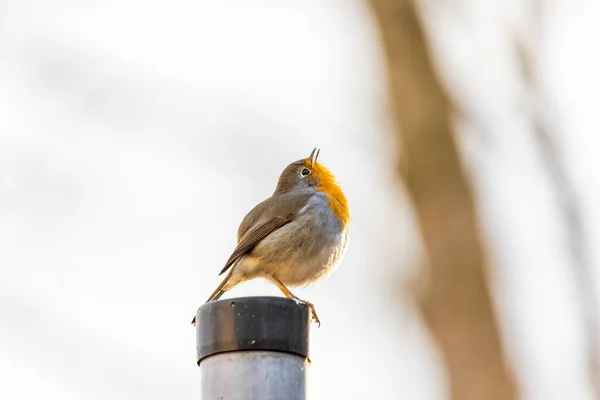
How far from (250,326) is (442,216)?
257 centimetres

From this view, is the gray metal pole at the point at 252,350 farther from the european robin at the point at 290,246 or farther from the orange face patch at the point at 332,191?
the orange face patch at the point at 332,191

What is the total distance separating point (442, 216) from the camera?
5719 millimetres

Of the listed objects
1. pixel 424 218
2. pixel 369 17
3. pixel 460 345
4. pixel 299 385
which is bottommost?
pixel 299 385

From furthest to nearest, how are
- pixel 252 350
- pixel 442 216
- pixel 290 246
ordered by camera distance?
pixel 290 246 < pixel 442 216 < pixel 252 350

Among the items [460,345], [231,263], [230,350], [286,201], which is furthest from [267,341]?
[286,201]

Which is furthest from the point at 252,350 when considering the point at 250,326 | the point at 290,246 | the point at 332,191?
the point at 332,191

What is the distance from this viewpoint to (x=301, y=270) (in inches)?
250

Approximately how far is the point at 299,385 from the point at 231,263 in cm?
304

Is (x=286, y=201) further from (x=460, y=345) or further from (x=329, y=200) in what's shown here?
(x=460, y=345)

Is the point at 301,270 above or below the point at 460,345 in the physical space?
above

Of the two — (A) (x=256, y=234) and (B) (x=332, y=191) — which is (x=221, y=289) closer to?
(A) (x=256, y=234)

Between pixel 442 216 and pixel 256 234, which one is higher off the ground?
pixel 256 234

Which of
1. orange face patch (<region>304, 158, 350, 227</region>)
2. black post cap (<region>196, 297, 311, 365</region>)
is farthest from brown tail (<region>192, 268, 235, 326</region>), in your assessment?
black post cap (<region>196, 297, 311, 365</region>)

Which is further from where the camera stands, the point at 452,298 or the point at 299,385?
the point at 452,298
